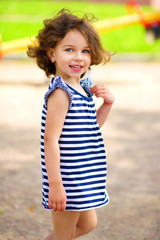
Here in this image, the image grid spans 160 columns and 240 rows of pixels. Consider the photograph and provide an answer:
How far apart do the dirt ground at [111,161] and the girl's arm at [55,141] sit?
855mm

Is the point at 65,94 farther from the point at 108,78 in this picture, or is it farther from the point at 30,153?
the point at 108,78

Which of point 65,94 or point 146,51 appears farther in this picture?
point 146,51

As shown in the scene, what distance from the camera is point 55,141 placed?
1.78 metres

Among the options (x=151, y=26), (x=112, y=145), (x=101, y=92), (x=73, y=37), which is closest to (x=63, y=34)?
(x=73, y=37)

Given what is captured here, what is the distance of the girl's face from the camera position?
6.08 ft

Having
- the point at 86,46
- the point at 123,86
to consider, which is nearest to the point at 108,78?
the point at 123,86

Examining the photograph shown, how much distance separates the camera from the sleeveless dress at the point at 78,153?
1838 mm

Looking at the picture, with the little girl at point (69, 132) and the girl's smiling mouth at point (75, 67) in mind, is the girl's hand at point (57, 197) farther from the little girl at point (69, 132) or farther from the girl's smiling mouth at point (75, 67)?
the girl's smiling mouth at point (75, 67)

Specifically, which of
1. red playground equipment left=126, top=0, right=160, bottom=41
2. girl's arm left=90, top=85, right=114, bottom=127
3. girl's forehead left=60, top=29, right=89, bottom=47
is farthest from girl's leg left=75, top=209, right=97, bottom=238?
red playground equipment left=126, top=0, right=160, bottom=41

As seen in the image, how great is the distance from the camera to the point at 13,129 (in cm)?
488

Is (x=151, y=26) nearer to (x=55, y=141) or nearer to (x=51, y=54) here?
(x=51, y=54)

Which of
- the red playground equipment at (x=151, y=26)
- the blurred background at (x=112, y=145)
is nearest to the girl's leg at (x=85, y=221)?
the blurred background at (x=112, y=145)

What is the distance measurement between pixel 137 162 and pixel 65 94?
2295mm

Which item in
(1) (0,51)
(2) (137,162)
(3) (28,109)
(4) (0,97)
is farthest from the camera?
(1) (0,51)
